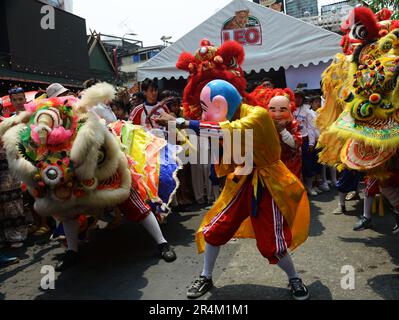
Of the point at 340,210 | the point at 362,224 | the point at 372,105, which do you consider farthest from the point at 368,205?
the point at 372,105

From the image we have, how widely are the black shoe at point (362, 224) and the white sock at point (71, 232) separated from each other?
2.86 metres

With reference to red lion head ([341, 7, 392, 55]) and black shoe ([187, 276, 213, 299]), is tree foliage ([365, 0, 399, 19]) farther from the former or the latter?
black shoe ([187, 276, 213, 299])

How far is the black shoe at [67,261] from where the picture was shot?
3.60 m

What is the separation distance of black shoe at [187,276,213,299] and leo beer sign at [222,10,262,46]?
6325 mm

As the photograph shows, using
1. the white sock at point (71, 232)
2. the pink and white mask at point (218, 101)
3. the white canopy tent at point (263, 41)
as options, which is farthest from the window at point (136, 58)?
→ the pink and white mask at point (218, 101)

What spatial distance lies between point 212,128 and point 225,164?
382 mm

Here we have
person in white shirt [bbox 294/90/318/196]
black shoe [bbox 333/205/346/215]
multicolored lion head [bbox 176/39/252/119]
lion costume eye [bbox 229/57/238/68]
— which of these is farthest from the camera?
person in white shirt [bbox 294/90/318/196]

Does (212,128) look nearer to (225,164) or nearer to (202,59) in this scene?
(225,164)

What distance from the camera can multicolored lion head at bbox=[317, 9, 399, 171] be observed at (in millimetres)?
2852

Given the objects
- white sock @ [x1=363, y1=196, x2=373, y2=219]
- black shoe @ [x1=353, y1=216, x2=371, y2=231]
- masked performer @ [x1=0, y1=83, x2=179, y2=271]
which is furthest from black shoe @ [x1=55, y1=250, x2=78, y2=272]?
white sock @ [x1=363, y1=196, x2=373, y2=219]

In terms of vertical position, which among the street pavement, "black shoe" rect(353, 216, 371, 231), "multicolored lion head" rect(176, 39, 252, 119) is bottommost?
the street pavement

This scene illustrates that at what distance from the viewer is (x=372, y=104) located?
296 cm

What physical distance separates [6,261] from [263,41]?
637 cm

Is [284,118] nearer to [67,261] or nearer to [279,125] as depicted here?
[279,125]
